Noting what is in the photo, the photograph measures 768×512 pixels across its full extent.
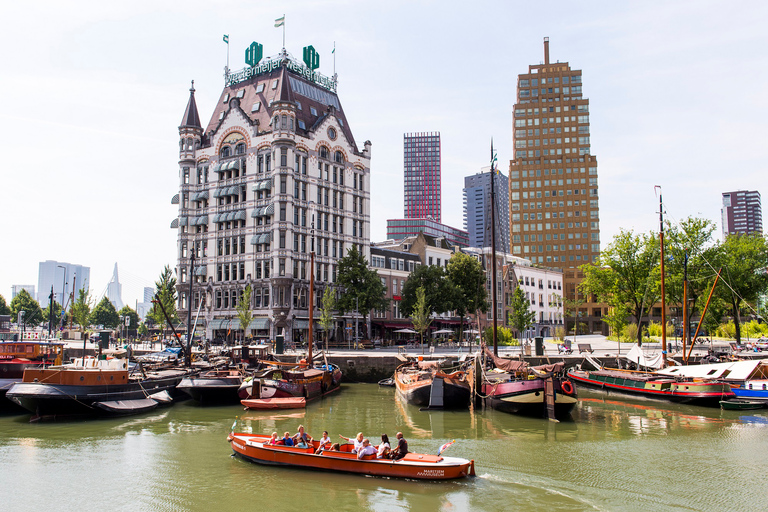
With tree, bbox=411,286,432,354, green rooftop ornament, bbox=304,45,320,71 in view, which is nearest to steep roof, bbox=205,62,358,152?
green rooftop ornament, bbox=304,45,320,71

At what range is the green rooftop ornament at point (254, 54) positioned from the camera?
9150 cm

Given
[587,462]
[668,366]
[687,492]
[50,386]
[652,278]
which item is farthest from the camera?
[652,278]

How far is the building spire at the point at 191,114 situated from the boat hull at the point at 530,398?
6824 centimetres

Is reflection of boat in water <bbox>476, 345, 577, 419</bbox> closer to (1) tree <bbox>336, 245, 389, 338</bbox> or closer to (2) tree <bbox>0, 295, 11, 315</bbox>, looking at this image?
(1) tree <bbox>336, 245, 389, 338</bbox>

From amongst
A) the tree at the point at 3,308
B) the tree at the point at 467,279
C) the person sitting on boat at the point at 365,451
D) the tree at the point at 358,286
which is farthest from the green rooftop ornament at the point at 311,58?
the tree at the point at 3,308

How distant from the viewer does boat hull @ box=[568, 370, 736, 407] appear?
39125 millimetres

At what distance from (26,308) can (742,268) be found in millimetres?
131433

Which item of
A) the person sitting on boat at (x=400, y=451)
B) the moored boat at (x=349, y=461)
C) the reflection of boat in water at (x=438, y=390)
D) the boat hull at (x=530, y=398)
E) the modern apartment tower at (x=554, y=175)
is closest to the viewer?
the moored boat at (x=349, y=461)

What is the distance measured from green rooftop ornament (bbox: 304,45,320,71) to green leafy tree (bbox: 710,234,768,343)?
2471 inches

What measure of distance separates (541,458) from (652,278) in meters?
52.0

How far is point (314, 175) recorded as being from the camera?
274 feet

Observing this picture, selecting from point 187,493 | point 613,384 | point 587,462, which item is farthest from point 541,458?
point 613,384

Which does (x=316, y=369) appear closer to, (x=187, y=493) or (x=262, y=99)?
(x=187, y=493)

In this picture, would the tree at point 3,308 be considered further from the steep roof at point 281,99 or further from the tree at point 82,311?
the steep roof at point 281,99
